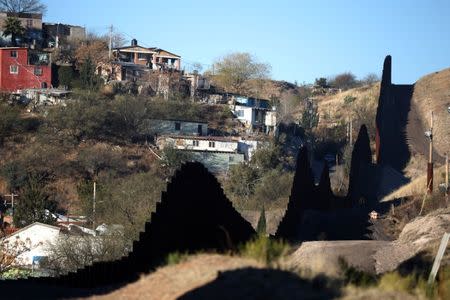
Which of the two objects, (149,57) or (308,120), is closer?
(308,120)

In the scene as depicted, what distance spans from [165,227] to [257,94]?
265 feet

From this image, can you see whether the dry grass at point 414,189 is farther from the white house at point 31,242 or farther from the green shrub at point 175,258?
the green shrub at point 175,258

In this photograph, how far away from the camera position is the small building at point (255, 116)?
7969 centimetres

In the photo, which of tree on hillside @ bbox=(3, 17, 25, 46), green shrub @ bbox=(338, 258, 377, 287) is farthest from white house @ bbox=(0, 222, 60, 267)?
tree on hillside @ bbox=(3, 17, 25, 46)

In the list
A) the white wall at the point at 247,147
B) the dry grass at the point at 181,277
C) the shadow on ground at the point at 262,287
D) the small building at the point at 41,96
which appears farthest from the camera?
the small building at the point at 41,96

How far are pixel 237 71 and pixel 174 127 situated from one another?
85.0ft

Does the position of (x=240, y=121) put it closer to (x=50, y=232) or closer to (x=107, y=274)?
(x=50, y=232)

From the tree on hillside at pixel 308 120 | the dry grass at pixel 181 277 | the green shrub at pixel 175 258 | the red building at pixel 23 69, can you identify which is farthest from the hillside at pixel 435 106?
the dry grass at pixel 181 277

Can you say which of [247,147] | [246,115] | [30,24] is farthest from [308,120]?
[30,24]

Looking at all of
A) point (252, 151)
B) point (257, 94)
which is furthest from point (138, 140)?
point (257, 94)

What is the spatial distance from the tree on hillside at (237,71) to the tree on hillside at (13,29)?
19.6 m

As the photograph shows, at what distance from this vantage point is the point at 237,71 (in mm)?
100188

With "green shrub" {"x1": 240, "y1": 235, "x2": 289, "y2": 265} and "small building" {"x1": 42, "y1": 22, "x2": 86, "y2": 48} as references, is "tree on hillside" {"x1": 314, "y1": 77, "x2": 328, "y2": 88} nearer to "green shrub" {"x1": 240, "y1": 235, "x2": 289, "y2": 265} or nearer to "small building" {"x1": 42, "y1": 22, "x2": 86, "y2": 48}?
"small building" {"x1": 42, "y1": 22, "x2": 86, "y2": 48}

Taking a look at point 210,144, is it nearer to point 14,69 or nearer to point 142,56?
point 14,69
